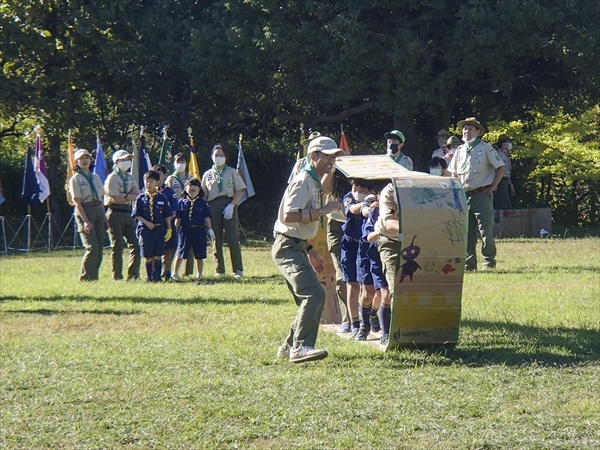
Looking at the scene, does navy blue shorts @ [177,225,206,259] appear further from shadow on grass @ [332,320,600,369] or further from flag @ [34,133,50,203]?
flag @ [34,133,50,203]

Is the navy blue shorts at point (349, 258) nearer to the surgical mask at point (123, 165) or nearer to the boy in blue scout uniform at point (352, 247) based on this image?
the boy in blue scout uniform at point (352, 247)

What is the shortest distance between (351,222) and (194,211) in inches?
259

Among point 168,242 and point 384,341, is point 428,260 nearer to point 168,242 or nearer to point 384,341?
point 384,341

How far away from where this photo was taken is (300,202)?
8.59m

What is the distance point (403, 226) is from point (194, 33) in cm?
1897

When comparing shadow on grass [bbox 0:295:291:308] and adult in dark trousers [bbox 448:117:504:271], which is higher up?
adult in dark trousers [bbox 448:117:504:271]

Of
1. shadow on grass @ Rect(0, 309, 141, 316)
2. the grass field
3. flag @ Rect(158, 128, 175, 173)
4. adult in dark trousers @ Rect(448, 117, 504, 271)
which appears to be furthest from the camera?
flag @ Rect(158, 128, 175, 173)

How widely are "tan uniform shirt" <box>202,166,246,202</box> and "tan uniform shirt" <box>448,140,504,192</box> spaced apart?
366 centimetres

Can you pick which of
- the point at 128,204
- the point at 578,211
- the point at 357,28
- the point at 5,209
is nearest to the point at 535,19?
the point at 357,28

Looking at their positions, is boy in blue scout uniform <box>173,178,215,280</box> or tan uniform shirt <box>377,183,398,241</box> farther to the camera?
boy in blue scout uniform <box>173,178,215,280</box>

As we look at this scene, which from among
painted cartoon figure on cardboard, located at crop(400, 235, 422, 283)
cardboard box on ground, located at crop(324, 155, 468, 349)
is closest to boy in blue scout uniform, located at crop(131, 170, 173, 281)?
cardboard box on ground, located at crop(324, 155, 468, 349)

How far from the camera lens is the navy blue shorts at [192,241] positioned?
16344 millimetres

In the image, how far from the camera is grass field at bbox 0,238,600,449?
22.0ft

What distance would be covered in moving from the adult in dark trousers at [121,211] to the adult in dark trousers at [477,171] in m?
5.04
